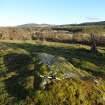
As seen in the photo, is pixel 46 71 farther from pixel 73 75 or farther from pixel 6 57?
pixel 6 57

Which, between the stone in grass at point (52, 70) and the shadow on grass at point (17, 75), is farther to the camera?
the stone in grass at point (52, 70)

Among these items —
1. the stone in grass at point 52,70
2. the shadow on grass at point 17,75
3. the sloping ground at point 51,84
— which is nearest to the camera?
the sloping ground at point 51,84

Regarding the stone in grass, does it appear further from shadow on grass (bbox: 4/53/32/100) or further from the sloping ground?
shadow on grass (bbox: 4/53/32/100)

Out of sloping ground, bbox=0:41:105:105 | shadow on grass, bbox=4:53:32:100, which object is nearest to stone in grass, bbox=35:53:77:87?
sloping ground, bbox=0:41:105:105

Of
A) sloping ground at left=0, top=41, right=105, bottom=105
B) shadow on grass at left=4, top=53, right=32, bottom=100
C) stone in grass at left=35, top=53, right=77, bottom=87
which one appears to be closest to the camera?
sloping ground at left=0, top=41, right=105, bottom=105

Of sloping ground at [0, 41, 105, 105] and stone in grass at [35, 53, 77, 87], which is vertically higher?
stone in grass at [35, 53, 77, 87]

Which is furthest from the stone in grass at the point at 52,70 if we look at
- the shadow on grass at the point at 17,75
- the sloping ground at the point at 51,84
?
the shadow on grass at the point at 17,75

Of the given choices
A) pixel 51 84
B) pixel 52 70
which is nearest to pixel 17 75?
pixel 52 70

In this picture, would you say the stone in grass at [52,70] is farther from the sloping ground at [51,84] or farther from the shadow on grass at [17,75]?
the shadow on grass at [17,75]

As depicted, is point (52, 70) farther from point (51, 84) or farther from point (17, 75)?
point (17, 75)

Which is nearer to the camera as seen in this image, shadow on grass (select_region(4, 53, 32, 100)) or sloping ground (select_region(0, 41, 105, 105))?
sloping ground (select_region(0, 41, 105, 105))

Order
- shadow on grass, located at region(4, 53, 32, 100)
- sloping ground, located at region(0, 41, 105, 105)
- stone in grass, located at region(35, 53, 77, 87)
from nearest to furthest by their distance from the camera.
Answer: sloping ground, located at region(0, 41, 105, 105)
shadow on grass, located at region(4, 53, 32, 100)
stone in grass, located at region(35, 53, 77, 87)
